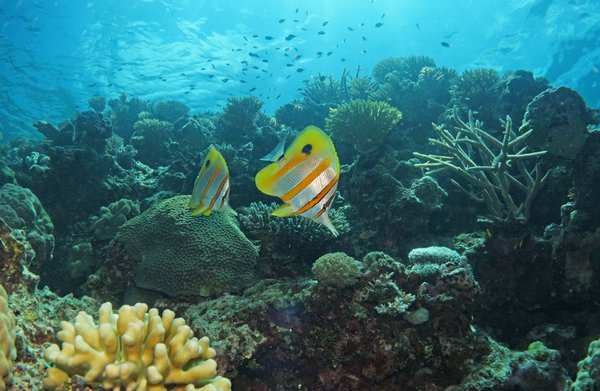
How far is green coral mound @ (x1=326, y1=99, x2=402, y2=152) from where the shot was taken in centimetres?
773

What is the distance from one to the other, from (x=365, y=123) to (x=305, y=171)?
6504 mm

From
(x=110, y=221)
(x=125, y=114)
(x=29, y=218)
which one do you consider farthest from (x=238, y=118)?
(x=125, y=114)

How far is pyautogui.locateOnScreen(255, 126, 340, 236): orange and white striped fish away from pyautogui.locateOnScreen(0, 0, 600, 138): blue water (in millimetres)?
18491

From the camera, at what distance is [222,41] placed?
27547 mm

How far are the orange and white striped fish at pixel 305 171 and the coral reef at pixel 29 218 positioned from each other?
5392mm

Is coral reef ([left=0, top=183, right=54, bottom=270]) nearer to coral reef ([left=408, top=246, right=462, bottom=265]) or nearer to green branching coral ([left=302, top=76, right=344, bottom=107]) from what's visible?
coral reef ([left=408, top=246, right=462, bottom=265])

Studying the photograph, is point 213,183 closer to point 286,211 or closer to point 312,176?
point 286,211

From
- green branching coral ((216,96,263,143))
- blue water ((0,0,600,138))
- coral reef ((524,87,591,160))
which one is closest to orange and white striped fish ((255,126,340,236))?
coral reef ((524,87,591,160))

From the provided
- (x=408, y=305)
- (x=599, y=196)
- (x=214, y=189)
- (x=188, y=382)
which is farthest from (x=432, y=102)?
(x=188, y=382)

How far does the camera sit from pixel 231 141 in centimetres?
1134

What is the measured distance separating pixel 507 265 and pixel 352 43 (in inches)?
1419

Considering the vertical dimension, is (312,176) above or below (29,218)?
above

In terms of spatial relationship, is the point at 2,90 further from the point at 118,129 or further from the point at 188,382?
the point at 188,382

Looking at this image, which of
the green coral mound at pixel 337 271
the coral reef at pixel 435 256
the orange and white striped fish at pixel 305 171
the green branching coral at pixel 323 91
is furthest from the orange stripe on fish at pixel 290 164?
the green branching coral at pixel 323 91
